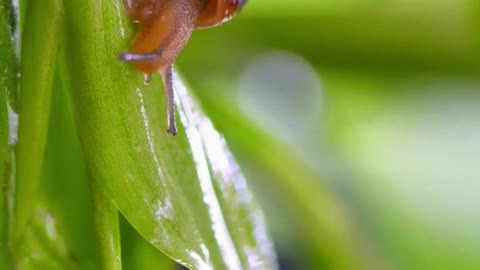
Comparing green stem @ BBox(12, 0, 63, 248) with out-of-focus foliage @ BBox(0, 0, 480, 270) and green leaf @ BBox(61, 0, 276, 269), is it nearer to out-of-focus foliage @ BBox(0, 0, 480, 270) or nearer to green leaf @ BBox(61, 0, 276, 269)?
green leaf @ BBox(61, 0, 276, 269)

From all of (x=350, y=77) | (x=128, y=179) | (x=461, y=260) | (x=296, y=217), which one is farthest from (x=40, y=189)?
(x=350, y=77)

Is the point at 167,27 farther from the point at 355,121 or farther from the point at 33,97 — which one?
the point at 355,121

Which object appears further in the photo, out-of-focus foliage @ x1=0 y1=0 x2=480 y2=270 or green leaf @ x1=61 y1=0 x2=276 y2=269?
out-of-focus foliage @ x1=0 y1=0 x2=480 y2=270

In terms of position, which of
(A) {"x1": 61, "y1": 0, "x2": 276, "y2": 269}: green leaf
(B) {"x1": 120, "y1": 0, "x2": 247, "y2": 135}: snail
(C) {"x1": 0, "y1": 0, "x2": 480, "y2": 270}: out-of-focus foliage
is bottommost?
(C) {"x1": 0, "y1": 0, "x2": 480, "y2": 270}: out-of-focus foliage

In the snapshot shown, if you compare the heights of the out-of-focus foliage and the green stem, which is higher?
the green stem

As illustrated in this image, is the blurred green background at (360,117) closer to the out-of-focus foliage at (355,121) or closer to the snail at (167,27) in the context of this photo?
the out-of-focus foliage at (355,121)

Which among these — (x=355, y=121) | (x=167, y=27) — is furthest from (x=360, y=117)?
(x=167, y=27)

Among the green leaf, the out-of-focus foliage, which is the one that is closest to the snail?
the green leaf
